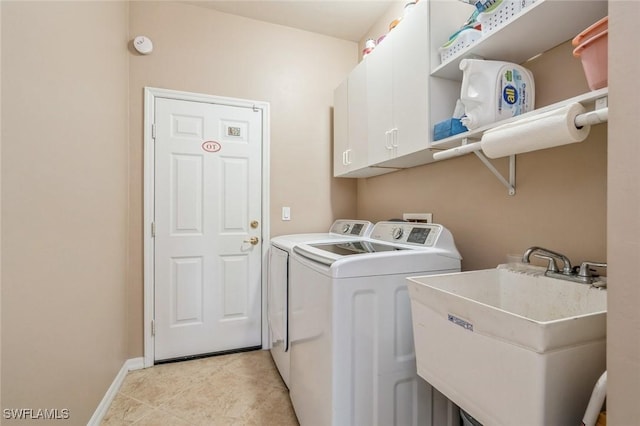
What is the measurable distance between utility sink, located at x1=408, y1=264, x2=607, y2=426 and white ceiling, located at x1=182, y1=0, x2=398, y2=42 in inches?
90.6

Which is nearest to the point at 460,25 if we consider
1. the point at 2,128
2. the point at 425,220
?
the point at 425,220

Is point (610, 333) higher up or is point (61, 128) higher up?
point (61, 128)

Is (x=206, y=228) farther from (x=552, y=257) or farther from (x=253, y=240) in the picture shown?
(x=552, y=257)

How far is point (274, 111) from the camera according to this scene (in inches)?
102

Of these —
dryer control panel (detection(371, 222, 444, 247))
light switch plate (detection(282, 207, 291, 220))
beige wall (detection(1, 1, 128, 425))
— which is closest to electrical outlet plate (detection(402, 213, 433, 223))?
dryer control panel (detection(371, 222, 444, 247))

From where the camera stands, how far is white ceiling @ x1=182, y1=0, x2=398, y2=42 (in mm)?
2312

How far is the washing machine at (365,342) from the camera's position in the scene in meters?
1.15

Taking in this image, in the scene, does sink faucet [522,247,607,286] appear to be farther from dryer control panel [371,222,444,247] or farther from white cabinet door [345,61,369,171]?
white cabinet door [345,61,369,171]

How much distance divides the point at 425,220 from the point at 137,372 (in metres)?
2.37

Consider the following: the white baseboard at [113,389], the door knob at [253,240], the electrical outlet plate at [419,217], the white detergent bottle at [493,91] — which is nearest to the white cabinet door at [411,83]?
the white detergent bottle at [493,91]

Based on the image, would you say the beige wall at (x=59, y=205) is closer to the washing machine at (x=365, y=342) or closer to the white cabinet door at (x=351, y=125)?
the washing machine at (x=365, y=342)

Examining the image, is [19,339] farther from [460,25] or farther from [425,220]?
[460,25]

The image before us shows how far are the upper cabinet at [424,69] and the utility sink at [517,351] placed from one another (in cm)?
74

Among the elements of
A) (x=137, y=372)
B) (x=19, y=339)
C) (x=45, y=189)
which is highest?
(x=45, y=189)
